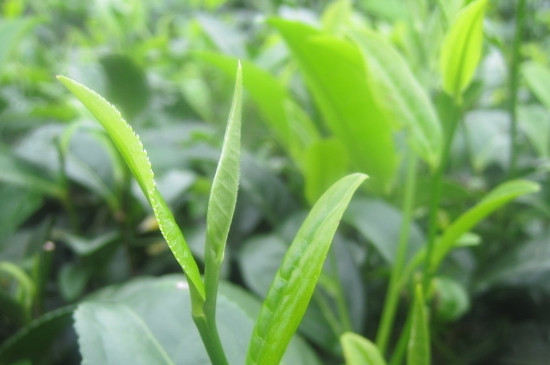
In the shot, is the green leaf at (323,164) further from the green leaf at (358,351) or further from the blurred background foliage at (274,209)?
the green leaf at (358,351)

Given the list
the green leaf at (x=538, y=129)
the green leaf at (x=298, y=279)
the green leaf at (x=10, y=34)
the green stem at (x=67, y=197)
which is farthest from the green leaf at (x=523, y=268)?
the green leaf at (x=10, y=34)

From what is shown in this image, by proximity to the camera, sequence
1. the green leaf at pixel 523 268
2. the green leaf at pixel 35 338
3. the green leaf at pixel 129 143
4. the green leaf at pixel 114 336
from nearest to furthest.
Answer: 1. the green leaf at pixel 129 143
2. the green leaf at pixel 114 336
3. the green leaf at pixel 35 338
4. the green leaf at pixel 523 268

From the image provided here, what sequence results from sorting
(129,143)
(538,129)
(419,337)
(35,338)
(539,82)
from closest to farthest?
(129,143) → (419,337) → (35,338) → (539,82) → (538,129)

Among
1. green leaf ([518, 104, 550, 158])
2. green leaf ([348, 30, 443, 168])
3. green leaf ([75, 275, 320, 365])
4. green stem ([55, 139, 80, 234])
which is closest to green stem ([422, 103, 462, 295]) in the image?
green leaf ([348, 30, 443, 168])

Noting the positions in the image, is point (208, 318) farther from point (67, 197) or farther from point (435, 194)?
point (67, 197)

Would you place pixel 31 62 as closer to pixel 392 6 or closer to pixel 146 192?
pixel 392 6

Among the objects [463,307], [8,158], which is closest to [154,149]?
[8,158]

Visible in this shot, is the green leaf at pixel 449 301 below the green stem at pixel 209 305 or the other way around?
below

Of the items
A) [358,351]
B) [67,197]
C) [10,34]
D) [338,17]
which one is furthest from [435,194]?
[10,34]
